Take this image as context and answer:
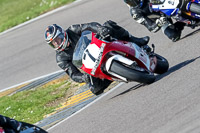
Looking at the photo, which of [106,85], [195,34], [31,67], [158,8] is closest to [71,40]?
[106,85]

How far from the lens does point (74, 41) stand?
9320mm

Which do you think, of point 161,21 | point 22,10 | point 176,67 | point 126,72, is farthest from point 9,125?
point 22,10

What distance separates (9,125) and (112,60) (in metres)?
2.02

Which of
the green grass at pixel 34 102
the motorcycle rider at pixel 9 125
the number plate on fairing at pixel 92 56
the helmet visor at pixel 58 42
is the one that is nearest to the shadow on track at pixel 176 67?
the number plate on fairing at pixel 92 56

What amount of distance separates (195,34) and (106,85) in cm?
263

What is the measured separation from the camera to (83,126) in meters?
7.95

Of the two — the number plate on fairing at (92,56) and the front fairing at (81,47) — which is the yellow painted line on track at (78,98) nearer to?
the front fairing at (81,47)

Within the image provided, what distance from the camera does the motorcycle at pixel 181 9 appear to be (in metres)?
9.47

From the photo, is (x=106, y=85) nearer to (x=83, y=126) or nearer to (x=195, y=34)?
(x=83, y=126)

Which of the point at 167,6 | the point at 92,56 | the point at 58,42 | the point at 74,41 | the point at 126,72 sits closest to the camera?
the point at 126,72

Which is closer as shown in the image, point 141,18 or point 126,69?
point 126,69

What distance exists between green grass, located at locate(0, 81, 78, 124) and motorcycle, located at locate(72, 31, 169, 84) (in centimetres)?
214

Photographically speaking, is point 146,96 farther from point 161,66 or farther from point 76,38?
point 76,38

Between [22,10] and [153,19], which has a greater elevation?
[153,19]
